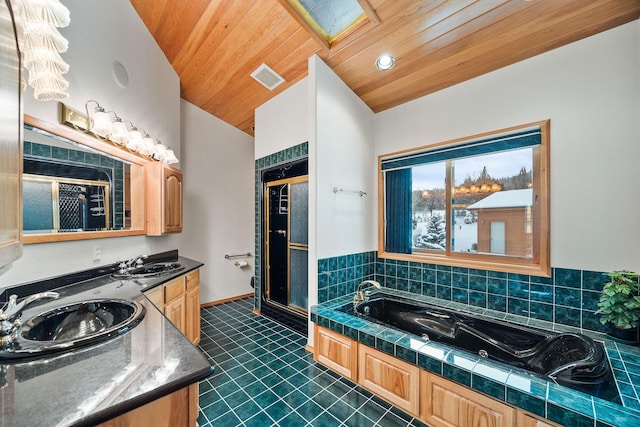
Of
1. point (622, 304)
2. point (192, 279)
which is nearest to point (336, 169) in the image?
point (192, 279)

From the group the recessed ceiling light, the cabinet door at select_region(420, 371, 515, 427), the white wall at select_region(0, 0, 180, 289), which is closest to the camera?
the cabinet door at select_region(420, 371, 515, 427)

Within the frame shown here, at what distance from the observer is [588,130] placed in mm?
1984

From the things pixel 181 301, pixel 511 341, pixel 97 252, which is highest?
pixel 97 252

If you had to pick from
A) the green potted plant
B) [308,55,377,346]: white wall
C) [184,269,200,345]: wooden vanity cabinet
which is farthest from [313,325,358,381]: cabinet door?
the green potted plant

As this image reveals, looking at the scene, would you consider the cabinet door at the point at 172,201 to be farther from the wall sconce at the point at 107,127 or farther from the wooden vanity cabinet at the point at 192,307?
the wooden vanity cabinet at the point at 192,307

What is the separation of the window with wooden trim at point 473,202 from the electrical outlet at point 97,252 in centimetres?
281

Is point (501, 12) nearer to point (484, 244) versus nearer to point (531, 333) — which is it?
point (484, 244)

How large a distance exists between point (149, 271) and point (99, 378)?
1708mm

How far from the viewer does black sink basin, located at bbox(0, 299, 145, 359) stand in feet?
2.98

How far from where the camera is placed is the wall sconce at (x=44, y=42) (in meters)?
1.11

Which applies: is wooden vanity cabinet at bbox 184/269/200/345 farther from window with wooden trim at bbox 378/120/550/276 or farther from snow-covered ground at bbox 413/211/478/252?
snow-covered ground at bbox 413/211/478/252

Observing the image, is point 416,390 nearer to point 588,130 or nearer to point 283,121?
point 588,130

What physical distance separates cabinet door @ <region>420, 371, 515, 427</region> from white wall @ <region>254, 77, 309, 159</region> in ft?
8.23

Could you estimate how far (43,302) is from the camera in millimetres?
1386
